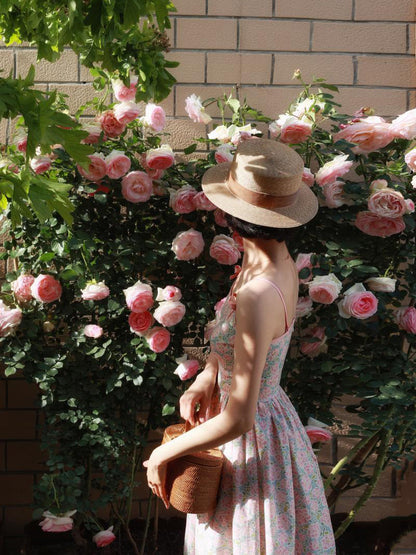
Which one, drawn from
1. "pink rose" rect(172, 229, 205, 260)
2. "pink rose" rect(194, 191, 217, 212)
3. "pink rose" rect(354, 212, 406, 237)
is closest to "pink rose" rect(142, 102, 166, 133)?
"pink rose" rect(194, 191, 217, 212)

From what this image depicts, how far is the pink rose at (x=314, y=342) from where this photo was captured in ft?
8.76

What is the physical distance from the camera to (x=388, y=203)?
8.13 feet

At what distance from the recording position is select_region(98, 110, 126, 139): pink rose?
255 cm

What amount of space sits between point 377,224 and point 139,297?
926 mm

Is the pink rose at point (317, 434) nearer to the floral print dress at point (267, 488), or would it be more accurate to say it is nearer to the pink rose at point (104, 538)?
the floral print dress at point (267, 488)

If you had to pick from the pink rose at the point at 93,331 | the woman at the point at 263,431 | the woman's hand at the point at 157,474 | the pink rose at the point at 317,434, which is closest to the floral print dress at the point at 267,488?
the woman at the point at 263,431

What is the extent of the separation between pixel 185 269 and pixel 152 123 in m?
0.57

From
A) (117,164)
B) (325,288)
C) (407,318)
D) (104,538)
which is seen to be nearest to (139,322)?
(117,164)

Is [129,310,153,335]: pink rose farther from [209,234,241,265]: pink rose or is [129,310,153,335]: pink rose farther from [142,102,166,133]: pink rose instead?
[142,102,166,133]: pink rose

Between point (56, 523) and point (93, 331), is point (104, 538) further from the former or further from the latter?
point (93, 331)

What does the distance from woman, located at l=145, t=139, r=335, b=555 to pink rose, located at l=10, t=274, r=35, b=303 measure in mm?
945

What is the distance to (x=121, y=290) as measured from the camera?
2676 millimetres

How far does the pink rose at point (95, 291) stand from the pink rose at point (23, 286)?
0.76 ft

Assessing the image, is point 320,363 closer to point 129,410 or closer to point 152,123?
point 129,410
